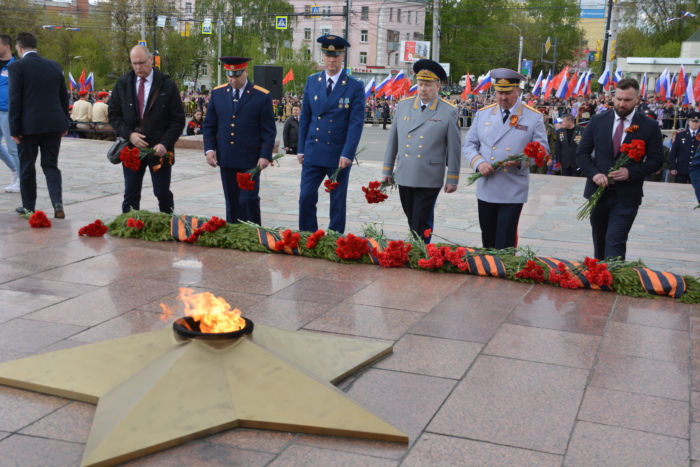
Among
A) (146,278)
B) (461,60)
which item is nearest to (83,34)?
(461,60)

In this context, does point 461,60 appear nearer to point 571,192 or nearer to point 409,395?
point 571,192

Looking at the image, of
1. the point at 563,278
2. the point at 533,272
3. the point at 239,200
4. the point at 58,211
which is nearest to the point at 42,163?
the point at 58,211

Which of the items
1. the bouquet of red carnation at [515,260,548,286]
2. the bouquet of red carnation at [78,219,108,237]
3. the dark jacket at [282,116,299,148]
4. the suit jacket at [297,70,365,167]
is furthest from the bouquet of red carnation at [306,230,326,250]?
the dark jacket at [282,116,299,148]

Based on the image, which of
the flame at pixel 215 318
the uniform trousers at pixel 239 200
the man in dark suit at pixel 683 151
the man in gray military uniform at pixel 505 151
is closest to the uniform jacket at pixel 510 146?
the man in gray military uniform at pixel 505 151

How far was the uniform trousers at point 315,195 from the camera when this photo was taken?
7660 millimetres

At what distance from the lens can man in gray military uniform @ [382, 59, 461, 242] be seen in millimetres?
6957

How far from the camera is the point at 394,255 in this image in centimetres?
656

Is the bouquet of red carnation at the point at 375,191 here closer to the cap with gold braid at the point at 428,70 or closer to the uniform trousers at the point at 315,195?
the uniform trousers at the point at 315,195

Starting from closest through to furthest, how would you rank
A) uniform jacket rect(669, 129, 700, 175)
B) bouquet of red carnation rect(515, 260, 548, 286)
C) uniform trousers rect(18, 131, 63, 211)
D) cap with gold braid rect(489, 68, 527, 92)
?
bouquet of red carnation rect(515, 260, 548, 286) < cap with gold braid rect(489, 68, 527, 92) < uniform trousers rect(18, 131, 63, 211) < uniform jacket rect(669, 129, 700, 175)

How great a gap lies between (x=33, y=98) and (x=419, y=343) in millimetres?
5488

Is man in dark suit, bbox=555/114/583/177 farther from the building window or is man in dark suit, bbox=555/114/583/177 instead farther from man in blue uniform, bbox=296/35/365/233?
the building window

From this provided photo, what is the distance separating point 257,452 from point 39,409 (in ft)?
3.60

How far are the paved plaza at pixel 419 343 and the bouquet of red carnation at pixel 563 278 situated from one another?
0.14 m

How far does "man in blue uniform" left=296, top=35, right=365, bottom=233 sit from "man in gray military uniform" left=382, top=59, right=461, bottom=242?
57cm
